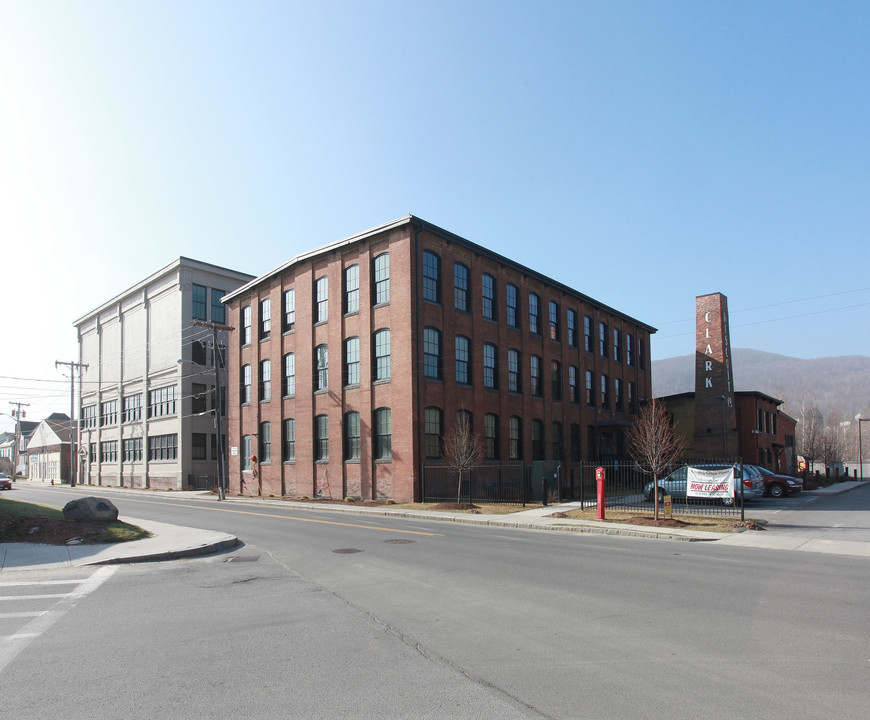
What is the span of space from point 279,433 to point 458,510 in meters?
16.0

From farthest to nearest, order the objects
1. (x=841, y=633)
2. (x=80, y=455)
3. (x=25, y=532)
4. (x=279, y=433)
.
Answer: (x=80, y=455) → (x=279, y=433) → (x=25, y=532) → (x=841, y=633)

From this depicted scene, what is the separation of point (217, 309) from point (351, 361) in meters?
25.7

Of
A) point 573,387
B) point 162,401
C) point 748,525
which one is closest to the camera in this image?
point 748,525

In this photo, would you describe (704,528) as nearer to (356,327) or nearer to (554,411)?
(356,327)

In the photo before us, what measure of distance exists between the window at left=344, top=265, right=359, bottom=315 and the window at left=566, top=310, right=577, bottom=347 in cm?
1639

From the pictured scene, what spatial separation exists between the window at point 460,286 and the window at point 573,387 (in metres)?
12.4

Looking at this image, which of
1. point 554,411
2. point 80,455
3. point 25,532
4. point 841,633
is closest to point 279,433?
point 554,411

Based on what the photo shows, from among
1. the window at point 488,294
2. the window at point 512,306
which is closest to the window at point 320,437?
the window at point 488,294

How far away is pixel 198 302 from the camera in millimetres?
53688

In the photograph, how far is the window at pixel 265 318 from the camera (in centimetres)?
4031

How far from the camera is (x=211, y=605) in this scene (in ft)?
30.2

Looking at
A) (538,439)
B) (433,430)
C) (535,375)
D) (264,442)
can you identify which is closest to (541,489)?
(433,430)

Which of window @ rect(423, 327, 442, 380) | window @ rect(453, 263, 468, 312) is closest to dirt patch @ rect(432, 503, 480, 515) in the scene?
window @ rect(423, 327, 442, 380)

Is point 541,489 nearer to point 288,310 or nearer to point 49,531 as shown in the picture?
point 288,310
